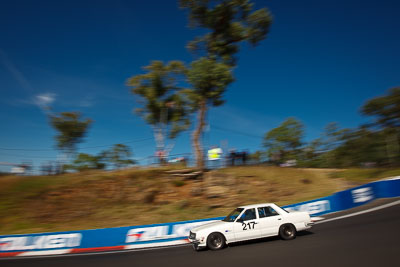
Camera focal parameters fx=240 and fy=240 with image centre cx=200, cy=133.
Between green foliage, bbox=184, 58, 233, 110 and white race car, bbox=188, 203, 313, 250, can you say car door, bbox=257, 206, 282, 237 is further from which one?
green foliage, bbox=184, 58, 233, 110

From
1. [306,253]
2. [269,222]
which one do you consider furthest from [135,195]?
[306,253]

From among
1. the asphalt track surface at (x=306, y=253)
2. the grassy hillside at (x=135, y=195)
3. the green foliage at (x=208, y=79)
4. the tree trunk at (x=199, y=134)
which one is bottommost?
the asphalt track surface at (x=306, y=253)

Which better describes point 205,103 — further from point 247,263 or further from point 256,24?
point 247,263

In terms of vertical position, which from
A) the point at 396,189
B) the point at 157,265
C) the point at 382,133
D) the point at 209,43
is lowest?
the point at 157,265

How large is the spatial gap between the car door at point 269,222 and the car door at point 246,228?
0.19 metres

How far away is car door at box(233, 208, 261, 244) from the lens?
8.89m

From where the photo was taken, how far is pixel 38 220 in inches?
665

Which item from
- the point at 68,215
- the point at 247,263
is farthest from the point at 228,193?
the point at 247,263

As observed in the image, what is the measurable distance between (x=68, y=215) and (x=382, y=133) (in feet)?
146

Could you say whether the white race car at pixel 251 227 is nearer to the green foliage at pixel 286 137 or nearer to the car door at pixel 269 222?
the car door at pixel 269 222

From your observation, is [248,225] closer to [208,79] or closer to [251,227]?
[251,227]

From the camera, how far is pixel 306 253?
6891mm

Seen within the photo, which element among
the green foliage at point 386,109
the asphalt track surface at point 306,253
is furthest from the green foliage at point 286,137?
the asphalt track surface at point 306,253

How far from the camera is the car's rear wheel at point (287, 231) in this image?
8.91 m
